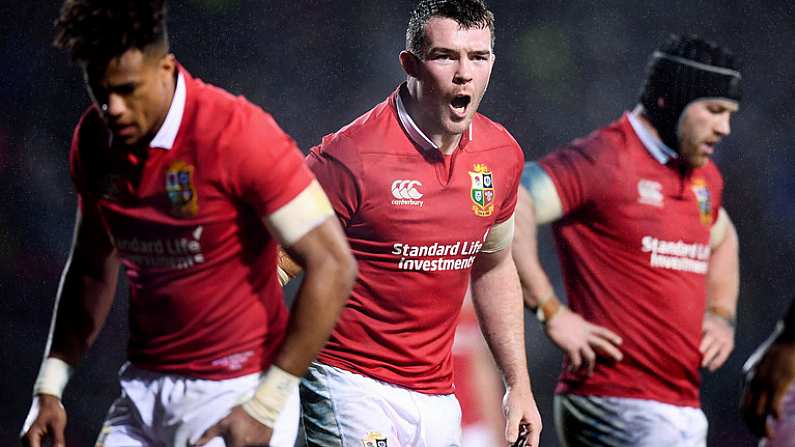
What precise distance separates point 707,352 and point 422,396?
1682 mm

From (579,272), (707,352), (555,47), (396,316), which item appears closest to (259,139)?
(396,316)

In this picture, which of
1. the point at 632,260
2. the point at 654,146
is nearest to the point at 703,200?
the point at 654,146

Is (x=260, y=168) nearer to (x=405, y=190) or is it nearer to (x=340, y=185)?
(x=340, y=185)

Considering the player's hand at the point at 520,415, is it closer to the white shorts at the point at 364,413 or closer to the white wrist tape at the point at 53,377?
the white shorts at the point at 364,413

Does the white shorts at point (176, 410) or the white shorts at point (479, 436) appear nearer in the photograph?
the white shorts at point (176, 410)

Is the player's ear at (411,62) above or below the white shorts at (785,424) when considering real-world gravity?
above

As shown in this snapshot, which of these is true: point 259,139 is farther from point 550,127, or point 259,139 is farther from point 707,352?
point 550,127

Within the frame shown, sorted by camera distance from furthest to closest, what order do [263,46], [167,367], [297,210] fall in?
1. [263,46]
2. [167,367]
3. [297,210]

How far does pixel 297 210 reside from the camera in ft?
9.13

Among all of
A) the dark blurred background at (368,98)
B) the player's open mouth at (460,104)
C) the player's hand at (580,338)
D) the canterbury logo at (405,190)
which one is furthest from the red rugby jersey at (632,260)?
the dark blurred background at (368,98)

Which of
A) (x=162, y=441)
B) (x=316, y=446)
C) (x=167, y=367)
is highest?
(x=167, y=367)

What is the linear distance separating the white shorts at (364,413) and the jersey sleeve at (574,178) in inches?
50.1

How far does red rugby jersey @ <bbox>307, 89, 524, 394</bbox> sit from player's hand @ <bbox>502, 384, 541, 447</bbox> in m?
0.25

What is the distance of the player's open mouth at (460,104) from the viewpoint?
3.87 m
